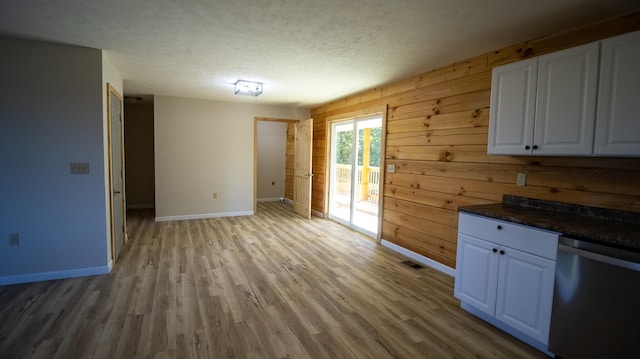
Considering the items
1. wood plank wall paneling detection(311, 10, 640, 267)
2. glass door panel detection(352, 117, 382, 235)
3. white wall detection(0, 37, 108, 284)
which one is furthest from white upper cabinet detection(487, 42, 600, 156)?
white wall detection(0, 37, 108, 284)

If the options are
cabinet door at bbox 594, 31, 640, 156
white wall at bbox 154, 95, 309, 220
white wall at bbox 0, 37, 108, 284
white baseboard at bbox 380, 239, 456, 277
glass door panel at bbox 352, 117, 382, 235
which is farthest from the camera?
white wall at bbox 154, 95, 309, 220

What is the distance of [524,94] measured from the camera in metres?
2.38

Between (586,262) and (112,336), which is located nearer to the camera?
(586,262)

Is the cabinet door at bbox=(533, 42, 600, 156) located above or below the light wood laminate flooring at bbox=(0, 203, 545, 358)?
above

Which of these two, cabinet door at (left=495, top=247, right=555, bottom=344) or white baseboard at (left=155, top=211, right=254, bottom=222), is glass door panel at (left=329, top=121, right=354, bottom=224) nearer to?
white baseboard at (left=155, top=211, right=254, bottom=222)

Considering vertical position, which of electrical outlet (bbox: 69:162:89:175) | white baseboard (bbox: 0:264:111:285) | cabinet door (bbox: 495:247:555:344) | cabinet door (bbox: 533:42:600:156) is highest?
cabinet door (bbox: 533:42:600:156)

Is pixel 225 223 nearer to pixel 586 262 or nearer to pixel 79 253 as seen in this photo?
pixel 79 253

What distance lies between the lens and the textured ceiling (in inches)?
83.5

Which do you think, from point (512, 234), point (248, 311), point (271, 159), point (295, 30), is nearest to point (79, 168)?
point (248, 311)

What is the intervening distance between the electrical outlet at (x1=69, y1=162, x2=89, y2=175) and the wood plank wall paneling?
3.55 m

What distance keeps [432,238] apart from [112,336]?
3197 millimetres

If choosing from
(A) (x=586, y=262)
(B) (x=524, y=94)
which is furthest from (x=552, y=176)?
(A) (x=586, y=262)

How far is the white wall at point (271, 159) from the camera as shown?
8148 mm

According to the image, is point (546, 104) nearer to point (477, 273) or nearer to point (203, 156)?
point (477, 273)
